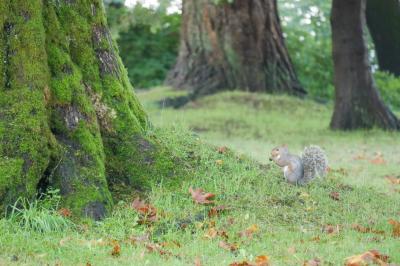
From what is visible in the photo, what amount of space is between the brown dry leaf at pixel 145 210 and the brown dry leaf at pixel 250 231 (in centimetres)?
72

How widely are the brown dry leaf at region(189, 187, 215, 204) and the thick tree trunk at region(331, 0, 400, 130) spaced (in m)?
9.39

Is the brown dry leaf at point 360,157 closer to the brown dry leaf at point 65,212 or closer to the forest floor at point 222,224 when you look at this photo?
the forest floor at point 222,224

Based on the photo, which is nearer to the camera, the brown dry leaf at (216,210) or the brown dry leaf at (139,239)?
the brown dry leaf at (139,239)

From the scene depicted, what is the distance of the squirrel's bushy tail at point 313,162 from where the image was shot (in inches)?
326

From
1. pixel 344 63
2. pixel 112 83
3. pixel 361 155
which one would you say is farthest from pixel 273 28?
pixel 112 83

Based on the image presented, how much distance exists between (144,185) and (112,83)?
0.99 meters

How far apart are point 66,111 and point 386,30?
60.0 feet

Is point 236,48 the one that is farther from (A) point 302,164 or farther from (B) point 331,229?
Result: (B) point 331,229

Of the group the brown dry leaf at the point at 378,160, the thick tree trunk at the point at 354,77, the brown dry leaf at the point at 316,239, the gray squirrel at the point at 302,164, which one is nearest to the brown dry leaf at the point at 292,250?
the brown dry leaf at the point at 316,239

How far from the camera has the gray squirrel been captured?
27.0ft

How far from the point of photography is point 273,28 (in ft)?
64.0

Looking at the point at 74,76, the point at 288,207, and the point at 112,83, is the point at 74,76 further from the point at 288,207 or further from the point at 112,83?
the point at 288,207

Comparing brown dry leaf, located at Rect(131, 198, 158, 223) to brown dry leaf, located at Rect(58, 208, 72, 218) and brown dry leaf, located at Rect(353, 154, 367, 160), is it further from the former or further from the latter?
brown dry leaf, located at Rect(353, 154, 367, 160)

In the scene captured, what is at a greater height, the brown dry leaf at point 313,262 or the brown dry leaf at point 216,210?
the brown dry leaf at point 216,210
